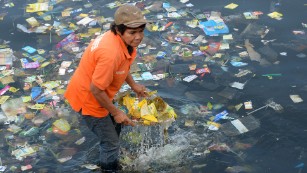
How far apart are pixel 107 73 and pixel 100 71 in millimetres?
55

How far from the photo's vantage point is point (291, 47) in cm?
582

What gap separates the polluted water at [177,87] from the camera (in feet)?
13.5

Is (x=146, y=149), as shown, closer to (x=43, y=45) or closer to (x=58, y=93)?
(x=58, y=93)

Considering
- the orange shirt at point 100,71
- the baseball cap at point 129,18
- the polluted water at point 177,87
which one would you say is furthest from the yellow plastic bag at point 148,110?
the baseball cap at point 129,18

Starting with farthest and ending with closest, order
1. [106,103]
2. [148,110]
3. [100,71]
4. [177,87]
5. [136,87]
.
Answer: [177,87] → [136,87] → [148,110] → [106,103] → [100,71]

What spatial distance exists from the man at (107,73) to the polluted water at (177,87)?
343 millimetres

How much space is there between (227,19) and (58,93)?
3254 mm

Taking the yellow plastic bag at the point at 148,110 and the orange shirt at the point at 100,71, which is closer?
the orange shirt at the point at 100,71

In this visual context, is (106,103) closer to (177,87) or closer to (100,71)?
(100,71)

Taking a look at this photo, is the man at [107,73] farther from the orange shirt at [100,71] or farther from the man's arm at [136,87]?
the man's arm at [136,87]

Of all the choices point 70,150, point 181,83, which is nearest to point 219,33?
point 181,83

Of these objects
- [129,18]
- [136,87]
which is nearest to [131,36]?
[129,18]

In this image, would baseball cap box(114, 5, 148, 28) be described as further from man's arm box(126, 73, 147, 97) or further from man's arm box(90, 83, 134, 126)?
man's arm box(126, 73, 147, 97)

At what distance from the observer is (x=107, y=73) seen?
2932 mm
